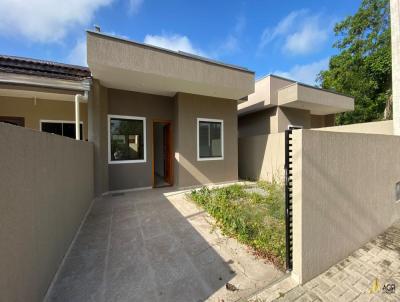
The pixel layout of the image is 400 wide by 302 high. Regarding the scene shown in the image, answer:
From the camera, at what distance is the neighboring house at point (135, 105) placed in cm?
475

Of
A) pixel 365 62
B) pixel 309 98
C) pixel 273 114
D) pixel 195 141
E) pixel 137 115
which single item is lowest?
pixel 195 141

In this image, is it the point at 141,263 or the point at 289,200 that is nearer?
the point at 289,200

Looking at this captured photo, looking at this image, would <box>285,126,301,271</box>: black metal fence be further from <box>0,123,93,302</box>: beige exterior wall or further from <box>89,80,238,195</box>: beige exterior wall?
<box>89,80,238,195</box>: beige exterior wall

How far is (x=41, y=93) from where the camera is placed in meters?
5.47

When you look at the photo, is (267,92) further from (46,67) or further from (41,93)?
(41,93)

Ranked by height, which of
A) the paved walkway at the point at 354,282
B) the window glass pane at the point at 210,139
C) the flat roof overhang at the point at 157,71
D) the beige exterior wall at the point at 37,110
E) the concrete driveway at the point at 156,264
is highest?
the flat roof overhang at the point at 157,71

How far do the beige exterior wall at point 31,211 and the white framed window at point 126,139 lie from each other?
11.2ft

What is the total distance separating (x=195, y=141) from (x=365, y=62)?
16.6m

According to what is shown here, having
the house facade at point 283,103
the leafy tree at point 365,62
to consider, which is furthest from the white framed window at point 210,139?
the leafy tree at point 365,62

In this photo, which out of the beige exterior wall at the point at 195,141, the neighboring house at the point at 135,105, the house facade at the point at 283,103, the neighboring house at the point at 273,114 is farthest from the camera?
the house facade at the point at 283,103

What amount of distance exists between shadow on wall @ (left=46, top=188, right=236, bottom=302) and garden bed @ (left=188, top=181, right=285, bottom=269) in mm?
582

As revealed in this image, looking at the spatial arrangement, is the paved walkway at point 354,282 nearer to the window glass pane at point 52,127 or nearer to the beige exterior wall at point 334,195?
the beige exterior wall at point 334,195

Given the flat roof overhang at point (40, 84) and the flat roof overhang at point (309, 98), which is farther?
the flat roof overhang at point (309, 98)

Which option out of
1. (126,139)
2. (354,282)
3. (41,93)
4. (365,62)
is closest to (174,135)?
(126,139)
